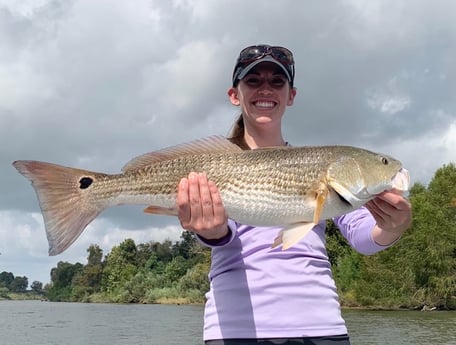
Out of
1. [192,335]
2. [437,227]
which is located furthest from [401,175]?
[437,227]

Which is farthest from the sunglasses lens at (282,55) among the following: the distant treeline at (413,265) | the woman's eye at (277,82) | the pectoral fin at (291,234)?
the distant treeline at (413,265)

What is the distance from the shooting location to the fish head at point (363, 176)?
3.13 metres

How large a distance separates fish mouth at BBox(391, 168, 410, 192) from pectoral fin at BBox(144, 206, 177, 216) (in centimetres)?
124

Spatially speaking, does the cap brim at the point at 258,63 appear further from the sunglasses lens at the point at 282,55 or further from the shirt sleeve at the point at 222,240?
the shirt sleeve at the point at 222,240

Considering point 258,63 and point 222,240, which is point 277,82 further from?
point 222,240

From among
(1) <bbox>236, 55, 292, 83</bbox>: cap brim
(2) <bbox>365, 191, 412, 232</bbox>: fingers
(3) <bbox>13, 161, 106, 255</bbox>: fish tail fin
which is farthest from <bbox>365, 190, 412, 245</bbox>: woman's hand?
(3) <bbox>13, 161, 106, 255</bbox>: fish tail fin

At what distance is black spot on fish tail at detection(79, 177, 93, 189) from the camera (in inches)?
134

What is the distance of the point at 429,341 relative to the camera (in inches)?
914

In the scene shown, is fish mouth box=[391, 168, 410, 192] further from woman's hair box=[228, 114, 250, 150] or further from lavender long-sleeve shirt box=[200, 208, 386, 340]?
woman's hair box=[228, 114, 250, 150]

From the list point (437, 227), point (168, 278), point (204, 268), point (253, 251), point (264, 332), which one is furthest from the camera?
point (168, 278)

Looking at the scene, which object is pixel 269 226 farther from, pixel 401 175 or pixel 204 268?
pixel 204 268

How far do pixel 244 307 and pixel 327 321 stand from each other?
1.45ft

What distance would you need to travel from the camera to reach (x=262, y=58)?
3535 millimetres

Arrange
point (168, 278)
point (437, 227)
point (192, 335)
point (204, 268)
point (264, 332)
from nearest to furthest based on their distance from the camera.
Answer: point (264, 332), point (192, 335), point (437, 227), point (204, 268), point (168, 278)
